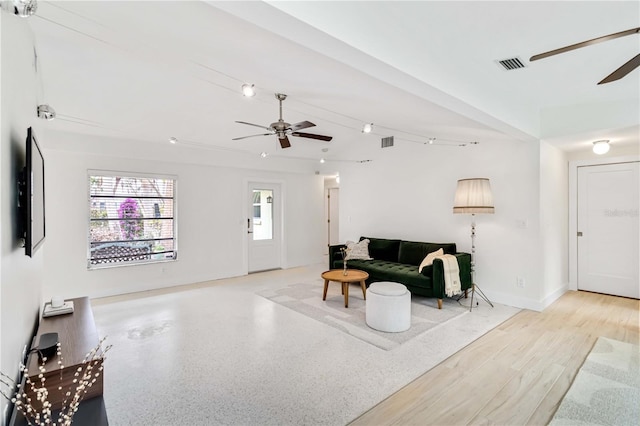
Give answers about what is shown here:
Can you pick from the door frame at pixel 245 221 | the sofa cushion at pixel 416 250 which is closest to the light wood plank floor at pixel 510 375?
the sofa cushion at pixel 416 250

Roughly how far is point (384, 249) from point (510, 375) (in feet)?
11.0

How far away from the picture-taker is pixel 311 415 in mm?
2238

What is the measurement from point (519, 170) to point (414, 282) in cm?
222

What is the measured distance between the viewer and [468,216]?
5152 mm

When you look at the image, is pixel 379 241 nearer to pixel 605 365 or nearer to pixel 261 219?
pixel 261 219

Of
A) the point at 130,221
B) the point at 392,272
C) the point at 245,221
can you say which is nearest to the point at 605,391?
the point at 392,272

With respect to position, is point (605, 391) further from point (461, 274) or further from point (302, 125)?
point (302, 125)

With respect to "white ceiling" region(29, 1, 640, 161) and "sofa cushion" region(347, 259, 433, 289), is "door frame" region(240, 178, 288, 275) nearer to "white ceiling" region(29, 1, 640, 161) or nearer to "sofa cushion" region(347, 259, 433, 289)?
"white ceiling" region(29, 1, 640, 161)

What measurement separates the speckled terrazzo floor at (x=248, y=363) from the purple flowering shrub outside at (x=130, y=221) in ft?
4.46

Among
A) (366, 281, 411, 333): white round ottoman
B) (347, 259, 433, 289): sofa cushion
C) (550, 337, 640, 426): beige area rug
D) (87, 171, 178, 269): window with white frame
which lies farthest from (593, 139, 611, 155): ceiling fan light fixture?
(87, 171, 178, 269): window with white frame

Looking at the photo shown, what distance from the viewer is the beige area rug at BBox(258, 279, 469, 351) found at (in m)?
3.56

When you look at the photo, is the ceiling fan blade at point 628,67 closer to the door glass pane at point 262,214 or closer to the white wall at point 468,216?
the white wall at point 468,216

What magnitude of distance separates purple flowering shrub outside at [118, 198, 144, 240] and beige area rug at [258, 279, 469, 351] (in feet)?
8.17

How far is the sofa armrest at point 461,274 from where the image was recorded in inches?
173
